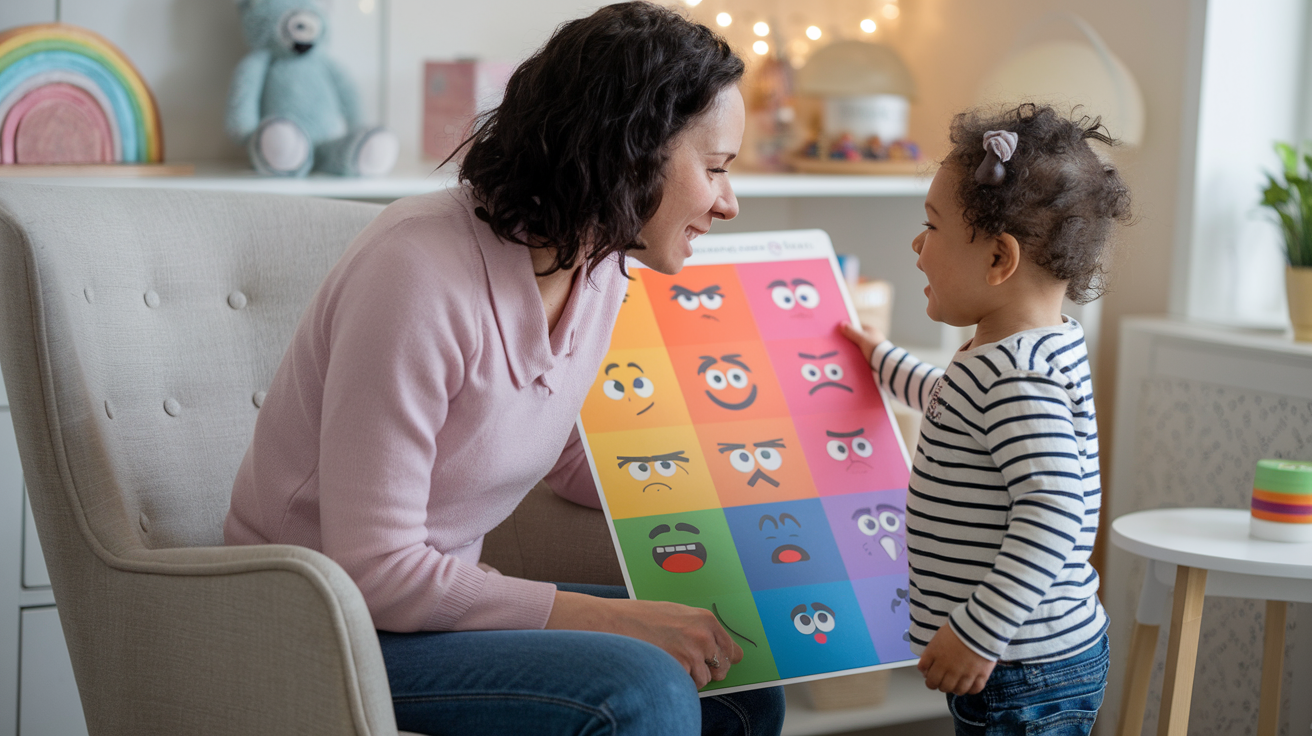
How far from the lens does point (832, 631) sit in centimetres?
108

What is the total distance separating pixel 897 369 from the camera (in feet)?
3.93

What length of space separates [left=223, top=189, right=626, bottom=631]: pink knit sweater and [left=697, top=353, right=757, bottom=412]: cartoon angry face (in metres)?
0.24

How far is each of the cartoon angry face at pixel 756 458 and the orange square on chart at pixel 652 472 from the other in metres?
0.03

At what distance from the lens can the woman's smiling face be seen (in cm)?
91

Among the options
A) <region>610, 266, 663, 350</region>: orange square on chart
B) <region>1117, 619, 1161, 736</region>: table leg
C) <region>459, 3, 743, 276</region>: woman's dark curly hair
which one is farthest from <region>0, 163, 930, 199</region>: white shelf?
<region>1117, 619, 1161, 736</region>: table leg

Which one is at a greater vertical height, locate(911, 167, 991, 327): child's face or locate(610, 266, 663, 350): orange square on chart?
locate(911, 167, 991, 327): child's face

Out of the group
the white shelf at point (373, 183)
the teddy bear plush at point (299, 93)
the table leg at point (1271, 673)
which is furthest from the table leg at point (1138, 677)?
Result: the teddy bear plush at point (299, 93)

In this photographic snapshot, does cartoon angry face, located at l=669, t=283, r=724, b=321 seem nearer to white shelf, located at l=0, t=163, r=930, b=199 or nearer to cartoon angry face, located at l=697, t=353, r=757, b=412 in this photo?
cartoon angry face, located at l=697, t=353, r=757, b=412

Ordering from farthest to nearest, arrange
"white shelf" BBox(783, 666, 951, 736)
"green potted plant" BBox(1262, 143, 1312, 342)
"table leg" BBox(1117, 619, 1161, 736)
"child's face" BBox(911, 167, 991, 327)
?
"green potted plant" BBox(1262, 143, 1312, 342) → "white shelf" BBox(783, 666, 951, 736) → "table leg" BBox(1117, 619, 1161, 736) → "child's face" BBox(911, 167, 991, 327)

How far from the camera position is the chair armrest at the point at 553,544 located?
46.6 inches

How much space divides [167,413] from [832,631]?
678 millimetres

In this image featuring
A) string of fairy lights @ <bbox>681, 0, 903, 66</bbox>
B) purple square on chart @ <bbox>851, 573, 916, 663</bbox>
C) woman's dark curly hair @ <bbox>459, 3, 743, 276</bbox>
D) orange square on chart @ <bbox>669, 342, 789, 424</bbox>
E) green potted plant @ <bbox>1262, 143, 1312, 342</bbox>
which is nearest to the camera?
woman's dark curly hair @ <bbox>459, 3, 743, 276</bbox>

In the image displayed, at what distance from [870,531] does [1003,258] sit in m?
0.35

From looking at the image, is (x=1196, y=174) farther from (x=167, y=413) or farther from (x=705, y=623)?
(x=167, y=413)
